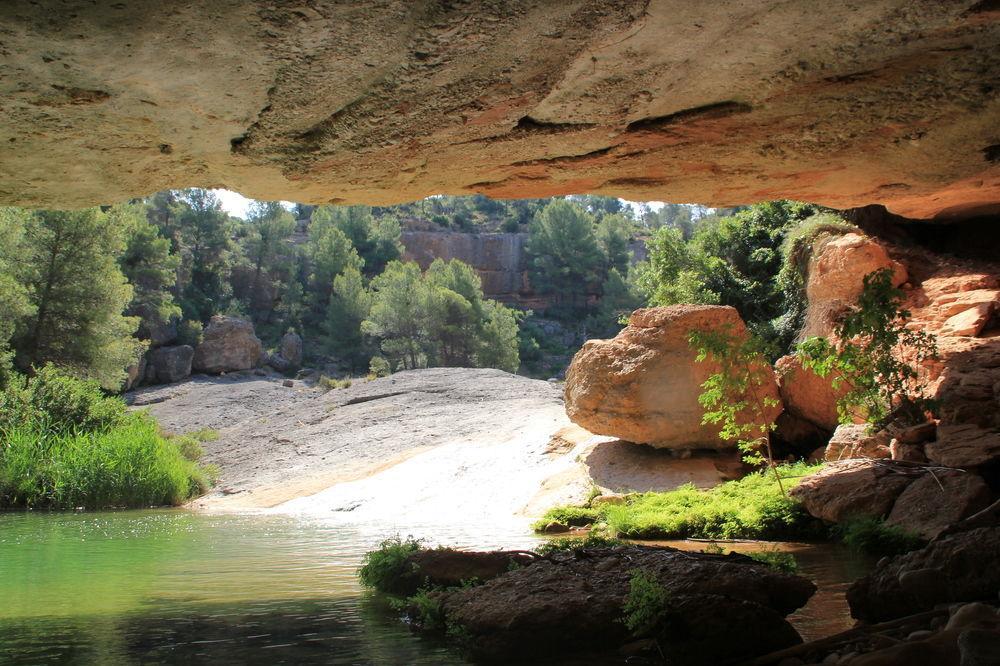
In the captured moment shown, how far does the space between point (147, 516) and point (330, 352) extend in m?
36.8

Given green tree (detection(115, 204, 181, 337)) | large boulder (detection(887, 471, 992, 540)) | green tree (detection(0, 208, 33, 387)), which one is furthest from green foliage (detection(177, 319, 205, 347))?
large boulder (detection(887, 471, 992, 540))

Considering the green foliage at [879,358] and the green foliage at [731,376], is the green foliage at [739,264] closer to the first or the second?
the green foliage at [731,376]

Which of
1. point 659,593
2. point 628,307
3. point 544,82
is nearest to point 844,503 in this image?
point 659,593

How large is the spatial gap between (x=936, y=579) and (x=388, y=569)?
455cm

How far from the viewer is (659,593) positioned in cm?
519

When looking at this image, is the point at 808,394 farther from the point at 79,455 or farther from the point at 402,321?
the point at 402,321

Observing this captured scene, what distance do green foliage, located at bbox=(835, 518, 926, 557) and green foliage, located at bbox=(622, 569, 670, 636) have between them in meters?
4.00

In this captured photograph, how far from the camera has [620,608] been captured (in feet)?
18.0

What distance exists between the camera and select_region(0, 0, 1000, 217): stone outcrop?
4.39 m

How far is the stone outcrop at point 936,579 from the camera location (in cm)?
486

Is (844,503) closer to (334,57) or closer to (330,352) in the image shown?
(334,57)

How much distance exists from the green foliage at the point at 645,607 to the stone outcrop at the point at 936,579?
1.24 m

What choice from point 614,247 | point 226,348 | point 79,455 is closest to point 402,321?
point 226,348

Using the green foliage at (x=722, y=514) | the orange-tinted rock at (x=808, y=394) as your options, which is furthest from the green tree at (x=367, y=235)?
the green foliage at (x=722, y=514)
